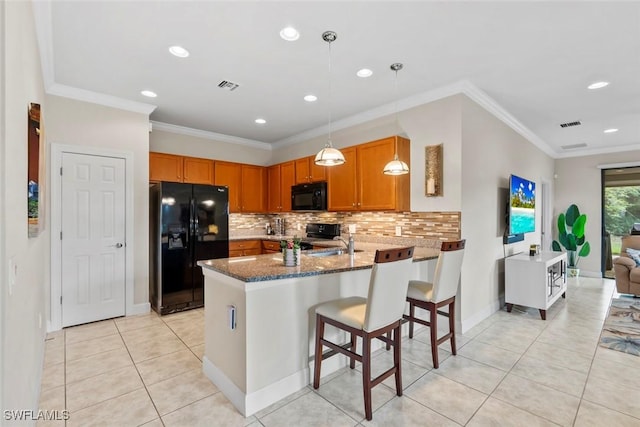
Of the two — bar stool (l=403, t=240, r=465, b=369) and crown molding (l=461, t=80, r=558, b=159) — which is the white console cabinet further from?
crown molding (l=461, t=80, r=558, b=159)

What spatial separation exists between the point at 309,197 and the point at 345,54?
2.47 m

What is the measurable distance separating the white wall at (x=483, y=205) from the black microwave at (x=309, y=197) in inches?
79.0

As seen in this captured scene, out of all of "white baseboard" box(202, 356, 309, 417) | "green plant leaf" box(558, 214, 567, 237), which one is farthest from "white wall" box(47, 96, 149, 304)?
"green plant leaf" box(558, 214, 567, 237)

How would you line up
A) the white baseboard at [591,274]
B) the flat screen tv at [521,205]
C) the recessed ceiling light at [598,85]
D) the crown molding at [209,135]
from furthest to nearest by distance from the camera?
the white baseboard at [591,274] → the crown molding at [209,135] → the flat screen tv at [521,205] → the recessed ceiling light at [598,85]

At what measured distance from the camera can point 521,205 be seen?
4.44 metres

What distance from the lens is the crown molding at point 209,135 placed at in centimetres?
486

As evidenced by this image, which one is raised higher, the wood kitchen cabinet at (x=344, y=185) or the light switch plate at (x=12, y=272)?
the wood kitchen cabinet at (x=344, y=185)

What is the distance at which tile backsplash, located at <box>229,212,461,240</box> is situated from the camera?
352 centimetres

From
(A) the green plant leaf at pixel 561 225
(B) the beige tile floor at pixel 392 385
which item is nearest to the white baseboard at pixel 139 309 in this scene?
(B) the beige tile floor at pixel 392 385

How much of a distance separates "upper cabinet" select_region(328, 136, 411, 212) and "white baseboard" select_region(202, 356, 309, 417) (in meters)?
2.21

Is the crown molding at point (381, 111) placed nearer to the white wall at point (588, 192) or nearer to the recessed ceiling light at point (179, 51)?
the recessed ceiling light at point (179, 51)

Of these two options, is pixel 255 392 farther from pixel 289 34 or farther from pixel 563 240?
pixel 563 240

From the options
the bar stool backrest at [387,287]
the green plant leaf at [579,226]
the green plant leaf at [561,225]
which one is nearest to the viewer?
the bar stool backrest at [387,287]

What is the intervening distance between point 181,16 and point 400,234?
319 cm
